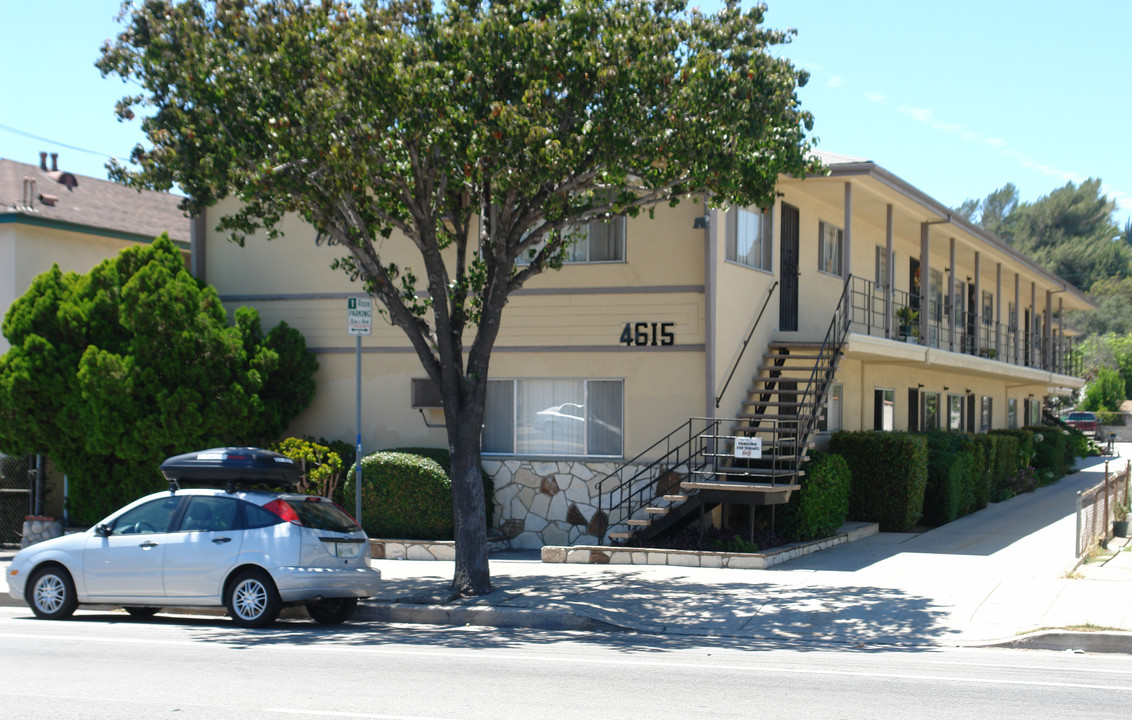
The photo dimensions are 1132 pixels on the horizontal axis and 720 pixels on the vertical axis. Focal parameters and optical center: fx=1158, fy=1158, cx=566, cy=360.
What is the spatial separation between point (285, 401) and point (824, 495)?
8.73 meters

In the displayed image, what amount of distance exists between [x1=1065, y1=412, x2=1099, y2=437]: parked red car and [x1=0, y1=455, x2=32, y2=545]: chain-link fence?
52864 mm

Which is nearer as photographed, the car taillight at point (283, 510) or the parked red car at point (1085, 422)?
the car taillight at point (283, 510)

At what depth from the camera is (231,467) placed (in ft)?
40.7

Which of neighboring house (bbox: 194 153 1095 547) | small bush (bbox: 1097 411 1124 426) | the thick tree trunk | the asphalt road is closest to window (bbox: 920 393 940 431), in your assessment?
neighboring house (bbox: 194 153 1095 547)

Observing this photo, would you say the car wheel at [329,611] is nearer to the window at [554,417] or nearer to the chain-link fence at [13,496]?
the window at [554,417]

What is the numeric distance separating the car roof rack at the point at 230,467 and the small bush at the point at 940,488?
483 inches

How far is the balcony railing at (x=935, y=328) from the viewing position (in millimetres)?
22203

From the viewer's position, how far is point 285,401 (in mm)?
19000

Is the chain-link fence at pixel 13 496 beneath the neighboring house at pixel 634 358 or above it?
beneath

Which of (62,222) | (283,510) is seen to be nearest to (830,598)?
(283,510)

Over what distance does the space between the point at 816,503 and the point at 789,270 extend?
16.9 feet

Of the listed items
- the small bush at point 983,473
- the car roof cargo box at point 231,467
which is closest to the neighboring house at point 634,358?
the small bush at point 983,473

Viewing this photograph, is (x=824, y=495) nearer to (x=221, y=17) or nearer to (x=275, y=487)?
(x=275, y=487)

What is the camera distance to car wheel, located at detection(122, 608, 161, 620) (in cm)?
1291
